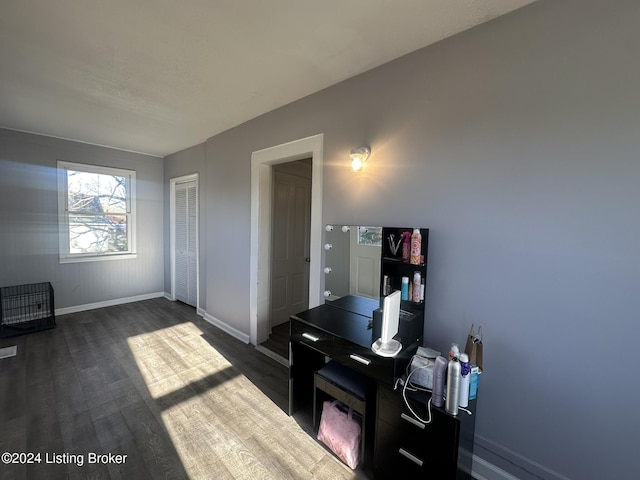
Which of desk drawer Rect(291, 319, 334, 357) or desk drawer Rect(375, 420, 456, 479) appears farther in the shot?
desk drawer Rect(291, 319, 334, 357)

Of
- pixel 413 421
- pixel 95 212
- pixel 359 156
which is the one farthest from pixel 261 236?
pixel 95 212

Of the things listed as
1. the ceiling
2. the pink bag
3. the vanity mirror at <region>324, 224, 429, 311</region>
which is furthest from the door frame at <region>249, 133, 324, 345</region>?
the pink bag

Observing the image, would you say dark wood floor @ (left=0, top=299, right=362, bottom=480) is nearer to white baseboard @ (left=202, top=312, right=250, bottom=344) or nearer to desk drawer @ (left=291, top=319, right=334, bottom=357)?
white baseboard @ (left=202, top=312, right=250, bottom=344)

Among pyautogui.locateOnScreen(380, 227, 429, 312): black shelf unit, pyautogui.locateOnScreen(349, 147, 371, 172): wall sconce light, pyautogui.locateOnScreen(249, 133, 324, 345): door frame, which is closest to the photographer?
pyautogui.locateOnScreen(380, 227, 429, 312): black shelf unit

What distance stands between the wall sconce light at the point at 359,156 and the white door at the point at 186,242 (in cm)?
296

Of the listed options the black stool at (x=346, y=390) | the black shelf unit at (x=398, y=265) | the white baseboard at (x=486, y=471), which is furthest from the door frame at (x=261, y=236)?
the white baseboard at (x=486, y=471)

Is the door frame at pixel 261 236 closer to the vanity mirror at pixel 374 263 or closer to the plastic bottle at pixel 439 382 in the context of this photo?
the vanity mirror at pixel 374 263

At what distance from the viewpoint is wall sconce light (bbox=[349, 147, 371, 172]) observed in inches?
74.9

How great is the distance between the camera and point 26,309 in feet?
11.2

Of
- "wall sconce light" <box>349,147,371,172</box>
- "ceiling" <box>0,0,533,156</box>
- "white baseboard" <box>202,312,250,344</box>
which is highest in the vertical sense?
"ceiling" <box>0,0,533,156</box>

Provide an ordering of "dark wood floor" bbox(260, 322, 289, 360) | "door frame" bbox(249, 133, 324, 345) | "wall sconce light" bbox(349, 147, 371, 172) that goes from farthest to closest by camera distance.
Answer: "dark wood floor" bbox(260, 322, 289, 360), "door frame" bbox(249, 133, 324, 345), "wall sconce light" bbox(349, 147, 371, 172)

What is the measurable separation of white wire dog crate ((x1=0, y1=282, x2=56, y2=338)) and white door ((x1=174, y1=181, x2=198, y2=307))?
160 cm

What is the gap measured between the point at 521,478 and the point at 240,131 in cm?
375

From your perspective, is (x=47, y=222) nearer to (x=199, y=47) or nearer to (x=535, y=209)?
(x=199, y=47)
